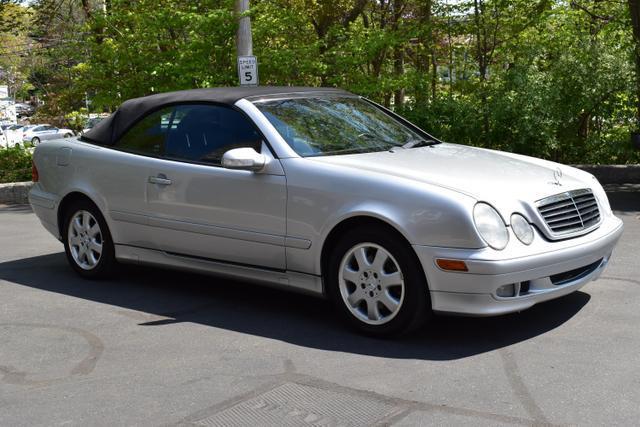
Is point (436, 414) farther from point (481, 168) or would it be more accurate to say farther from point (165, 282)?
point (165, 282)

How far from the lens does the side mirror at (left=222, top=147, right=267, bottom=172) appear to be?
5723 millimetres

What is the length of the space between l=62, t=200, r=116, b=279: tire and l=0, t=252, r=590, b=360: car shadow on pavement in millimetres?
133

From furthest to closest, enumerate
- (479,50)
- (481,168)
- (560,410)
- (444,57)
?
(444,57)
(479,50)
(481,168)
(560,410)

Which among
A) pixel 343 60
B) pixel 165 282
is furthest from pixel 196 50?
pixel 165 282

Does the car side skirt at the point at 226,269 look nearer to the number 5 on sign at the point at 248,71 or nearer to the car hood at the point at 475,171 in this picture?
the car hood at the point at 475,171

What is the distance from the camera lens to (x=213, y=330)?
5754mm

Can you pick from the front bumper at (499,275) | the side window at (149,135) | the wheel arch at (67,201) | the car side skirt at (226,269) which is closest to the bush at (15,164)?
the wheel arch at (67,201)

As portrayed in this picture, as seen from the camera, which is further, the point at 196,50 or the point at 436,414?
the point at 196,50

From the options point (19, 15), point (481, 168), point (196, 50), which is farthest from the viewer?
point (19, 15)

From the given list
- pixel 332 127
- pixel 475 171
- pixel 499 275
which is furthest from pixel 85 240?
pixel 499 275

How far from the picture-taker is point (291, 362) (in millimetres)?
5000

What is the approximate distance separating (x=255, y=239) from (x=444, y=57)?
11940 millimetres

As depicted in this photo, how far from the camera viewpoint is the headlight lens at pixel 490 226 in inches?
194

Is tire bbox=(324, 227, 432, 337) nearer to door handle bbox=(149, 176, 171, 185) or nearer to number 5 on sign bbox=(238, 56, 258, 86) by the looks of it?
door handle bbox=(149, 176, 171, 185)
